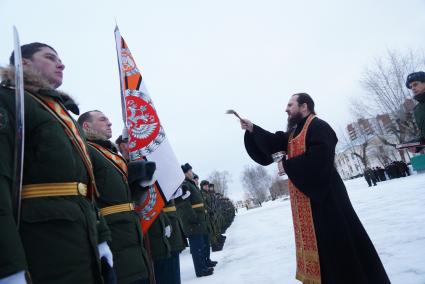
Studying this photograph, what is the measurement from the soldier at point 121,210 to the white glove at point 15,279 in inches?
47.9

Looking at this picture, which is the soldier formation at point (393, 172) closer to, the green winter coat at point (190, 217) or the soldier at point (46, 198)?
the green winter coat at point (190, 217)

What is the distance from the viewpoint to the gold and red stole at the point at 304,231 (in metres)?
2.96

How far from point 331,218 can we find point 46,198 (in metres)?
2.38

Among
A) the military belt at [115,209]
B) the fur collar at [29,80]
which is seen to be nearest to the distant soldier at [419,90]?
the military belt at [115,209]

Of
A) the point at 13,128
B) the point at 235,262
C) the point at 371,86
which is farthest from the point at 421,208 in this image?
the point at 371,86

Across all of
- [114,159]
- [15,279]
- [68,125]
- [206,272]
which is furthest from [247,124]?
[206,272]

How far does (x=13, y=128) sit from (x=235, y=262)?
19.7ft

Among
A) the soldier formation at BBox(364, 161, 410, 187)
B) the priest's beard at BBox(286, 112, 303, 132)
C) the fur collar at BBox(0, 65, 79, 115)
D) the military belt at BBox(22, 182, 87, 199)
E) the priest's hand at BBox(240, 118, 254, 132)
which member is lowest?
the soldier formation at BBox(364, 161, 410, 187)

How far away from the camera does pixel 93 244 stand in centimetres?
169

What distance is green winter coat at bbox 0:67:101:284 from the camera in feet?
4.63

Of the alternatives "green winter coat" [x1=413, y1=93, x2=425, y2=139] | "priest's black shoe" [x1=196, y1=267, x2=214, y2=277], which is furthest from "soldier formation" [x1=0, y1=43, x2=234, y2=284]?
"priest's black shoe" [x1=196, y1=267, x2=214, y2=277]

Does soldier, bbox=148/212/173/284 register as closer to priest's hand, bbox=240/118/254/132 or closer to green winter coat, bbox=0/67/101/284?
priest's hand, bbox=240/118/254/132

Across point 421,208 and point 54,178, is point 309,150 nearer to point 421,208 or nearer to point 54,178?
point 54,178

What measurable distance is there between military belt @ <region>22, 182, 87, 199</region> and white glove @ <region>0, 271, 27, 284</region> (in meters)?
0.39
